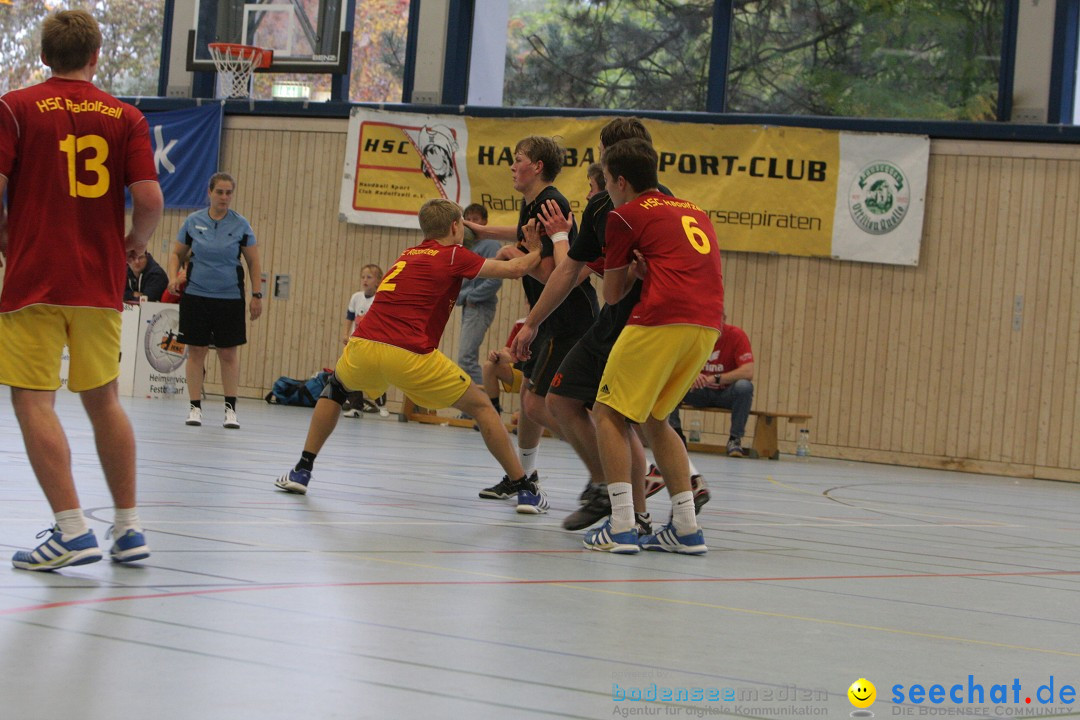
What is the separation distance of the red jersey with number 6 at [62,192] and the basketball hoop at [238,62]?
13.3 m

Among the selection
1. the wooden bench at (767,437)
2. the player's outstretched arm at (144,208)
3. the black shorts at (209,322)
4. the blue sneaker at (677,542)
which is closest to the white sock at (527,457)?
the blue sneaker at (677,542)

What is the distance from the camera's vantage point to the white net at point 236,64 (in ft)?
54.2

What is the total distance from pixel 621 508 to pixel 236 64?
13196 mm

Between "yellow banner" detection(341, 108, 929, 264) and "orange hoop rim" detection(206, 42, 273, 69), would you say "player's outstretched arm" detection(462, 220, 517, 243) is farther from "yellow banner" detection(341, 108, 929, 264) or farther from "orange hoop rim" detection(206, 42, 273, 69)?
"orange hoop rim" detection(206, 42, 273, 69)

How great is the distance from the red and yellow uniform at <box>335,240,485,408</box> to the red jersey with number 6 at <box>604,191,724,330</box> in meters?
1.49

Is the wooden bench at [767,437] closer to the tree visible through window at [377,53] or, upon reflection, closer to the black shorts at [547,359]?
the tree visible through window at [377,53]

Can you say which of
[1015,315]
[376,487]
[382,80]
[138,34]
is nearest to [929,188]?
[1015,315]

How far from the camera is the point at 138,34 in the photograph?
17609 millimetres

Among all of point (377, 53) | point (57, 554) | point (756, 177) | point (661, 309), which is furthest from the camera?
point (377, 53)

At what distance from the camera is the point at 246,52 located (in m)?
16.5

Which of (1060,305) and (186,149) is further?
(186,149)

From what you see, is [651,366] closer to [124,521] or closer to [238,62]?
[124,521]

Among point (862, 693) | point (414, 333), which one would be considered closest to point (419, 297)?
point (414, 333)

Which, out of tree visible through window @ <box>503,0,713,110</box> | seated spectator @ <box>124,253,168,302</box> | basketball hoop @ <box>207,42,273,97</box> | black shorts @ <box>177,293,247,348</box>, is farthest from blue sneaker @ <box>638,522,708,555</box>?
basketball hoop @ <box>207,42,273,97</box>
